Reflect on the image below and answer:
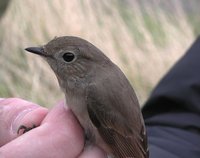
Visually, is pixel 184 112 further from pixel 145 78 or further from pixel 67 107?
pixel 145 78

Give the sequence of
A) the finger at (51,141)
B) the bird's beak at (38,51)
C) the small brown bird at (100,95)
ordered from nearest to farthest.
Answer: the finger at (51,141) → the small brown bird at (100,95) → the bird's beak at (38,51)

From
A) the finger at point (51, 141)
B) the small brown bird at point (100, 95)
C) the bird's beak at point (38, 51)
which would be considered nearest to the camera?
the finger at point (51, 141)

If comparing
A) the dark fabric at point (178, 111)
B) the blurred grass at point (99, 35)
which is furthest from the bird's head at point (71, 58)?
the blurred grass at point (99, 35)

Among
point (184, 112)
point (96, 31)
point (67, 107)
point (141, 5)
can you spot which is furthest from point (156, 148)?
point (141, 5)

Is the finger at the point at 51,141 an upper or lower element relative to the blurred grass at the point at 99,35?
upper

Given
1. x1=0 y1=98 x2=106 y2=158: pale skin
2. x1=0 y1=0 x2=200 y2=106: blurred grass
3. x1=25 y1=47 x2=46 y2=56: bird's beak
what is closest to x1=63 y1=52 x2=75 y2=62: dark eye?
x1=25 y1=47 x2=46 y2=56: bird's beak

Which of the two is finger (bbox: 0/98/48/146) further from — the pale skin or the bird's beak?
the bird's beak

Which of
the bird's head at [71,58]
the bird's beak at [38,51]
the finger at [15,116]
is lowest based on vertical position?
the finger at [15,116]

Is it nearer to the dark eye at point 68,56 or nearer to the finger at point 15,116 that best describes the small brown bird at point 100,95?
the dark eye at point 68,56

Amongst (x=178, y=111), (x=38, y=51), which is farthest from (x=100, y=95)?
(x=178, y=111)
